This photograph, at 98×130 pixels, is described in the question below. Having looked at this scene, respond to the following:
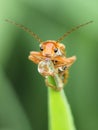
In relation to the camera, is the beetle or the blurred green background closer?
the beetle

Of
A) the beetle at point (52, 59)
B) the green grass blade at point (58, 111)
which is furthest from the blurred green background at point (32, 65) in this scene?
the green grass blade at point (58, 111)

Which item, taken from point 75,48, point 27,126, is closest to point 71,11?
point 75,48

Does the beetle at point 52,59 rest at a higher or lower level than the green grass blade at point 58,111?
higher

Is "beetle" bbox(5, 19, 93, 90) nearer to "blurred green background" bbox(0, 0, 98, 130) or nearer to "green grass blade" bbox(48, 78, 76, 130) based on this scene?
"green grass blade" bbox(48, 78, 76, 130)

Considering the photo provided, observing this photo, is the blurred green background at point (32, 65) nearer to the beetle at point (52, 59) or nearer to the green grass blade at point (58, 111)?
the beetle at point (52, 59)

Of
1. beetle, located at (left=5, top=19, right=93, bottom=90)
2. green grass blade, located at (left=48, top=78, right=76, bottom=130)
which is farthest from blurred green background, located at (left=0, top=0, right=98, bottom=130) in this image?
green grass blade, located at (left=48, top=78, right=76, bottom=130)

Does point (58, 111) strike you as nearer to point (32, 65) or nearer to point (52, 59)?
point (52, 59)

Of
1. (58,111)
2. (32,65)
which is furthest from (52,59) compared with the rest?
(32,65)

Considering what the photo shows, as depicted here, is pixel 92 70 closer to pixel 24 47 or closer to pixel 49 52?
pixel 24 47
